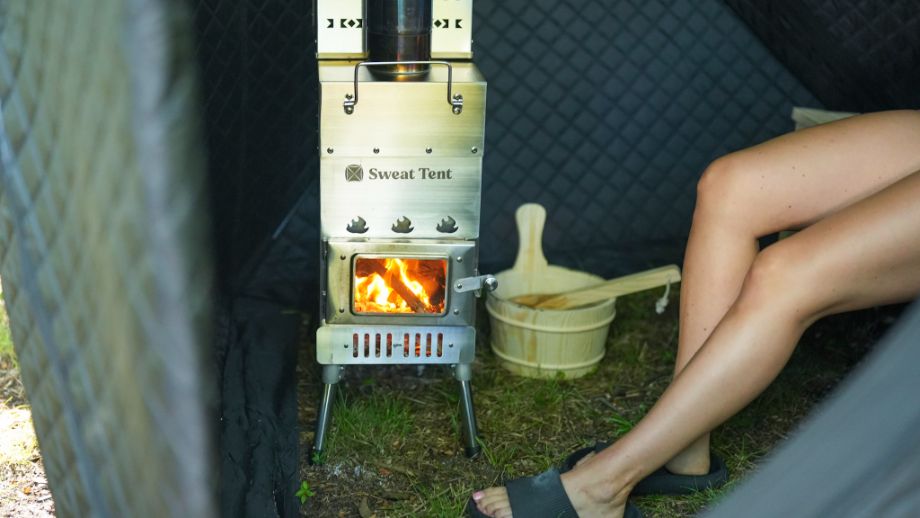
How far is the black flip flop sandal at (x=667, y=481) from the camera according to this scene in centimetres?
177

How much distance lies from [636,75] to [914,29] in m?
0.77

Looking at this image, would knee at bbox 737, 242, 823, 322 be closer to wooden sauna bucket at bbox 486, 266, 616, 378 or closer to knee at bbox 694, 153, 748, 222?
knee at bbox 694, 153, 748, 222

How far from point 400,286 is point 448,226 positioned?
145 mm

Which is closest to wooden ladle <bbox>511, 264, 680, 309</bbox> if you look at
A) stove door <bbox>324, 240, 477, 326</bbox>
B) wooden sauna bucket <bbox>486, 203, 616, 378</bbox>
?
wooden sauna bucket <bbox>486, 203, 616, 378</bbox>

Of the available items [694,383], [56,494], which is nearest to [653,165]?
[694,383]

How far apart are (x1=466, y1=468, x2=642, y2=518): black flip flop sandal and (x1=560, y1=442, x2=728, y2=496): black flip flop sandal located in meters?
0.08

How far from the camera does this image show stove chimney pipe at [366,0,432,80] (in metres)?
1.70

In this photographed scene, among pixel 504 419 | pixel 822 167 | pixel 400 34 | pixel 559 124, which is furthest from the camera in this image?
pixel 559 124

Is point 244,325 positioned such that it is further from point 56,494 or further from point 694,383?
point 56,494

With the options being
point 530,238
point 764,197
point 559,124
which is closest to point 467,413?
point 530,238

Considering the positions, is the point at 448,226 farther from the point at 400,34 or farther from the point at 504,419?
the point at 504,419

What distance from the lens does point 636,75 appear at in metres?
2.71

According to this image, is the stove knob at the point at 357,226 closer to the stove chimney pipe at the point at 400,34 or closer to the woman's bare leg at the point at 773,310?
the stove chimney pipe at the point at 400,34

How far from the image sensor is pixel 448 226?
174 cm
